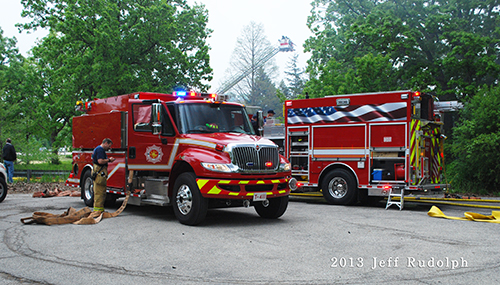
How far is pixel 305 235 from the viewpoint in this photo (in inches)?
332

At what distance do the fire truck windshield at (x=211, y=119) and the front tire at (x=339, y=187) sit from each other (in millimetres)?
3917

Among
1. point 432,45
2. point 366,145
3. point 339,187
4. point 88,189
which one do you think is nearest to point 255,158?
point 366,145

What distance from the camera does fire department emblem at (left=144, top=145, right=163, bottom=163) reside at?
1056cm

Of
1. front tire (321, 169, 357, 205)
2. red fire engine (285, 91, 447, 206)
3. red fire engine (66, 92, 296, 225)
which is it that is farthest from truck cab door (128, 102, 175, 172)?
front tire (321, 169, 357, 205)

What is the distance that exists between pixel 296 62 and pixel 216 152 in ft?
242

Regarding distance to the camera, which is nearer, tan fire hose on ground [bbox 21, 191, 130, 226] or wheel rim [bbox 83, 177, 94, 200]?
tan fire hose on ground [bbox 21, 191, 130, 226]

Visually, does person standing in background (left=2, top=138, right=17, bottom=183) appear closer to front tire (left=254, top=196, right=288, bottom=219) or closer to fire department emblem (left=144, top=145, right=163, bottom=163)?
fire department emblem (left=144, top=145, right=163, bottom=163)

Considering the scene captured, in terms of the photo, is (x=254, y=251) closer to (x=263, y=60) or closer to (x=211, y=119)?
(x=211, y=119)

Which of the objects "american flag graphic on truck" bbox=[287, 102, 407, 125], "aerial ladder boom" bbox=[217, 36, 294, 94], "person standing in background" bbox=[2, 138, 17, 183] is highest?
"aerial ladder boom" bbox=[217, 36, 294, 94]

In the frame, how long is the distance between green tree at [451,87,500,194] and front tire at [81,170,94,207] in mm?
12825

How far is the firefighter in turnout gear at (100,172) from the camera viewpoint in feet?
36.6

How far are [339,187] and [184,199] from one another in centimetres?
576

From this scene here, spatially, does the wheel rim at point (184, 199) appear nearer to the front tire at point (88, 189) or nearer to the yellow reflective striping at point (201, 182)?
the yellow reflective striping at point (201, 182)

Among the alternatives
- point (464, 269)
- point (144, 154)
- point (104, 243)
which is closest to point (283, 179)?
point (144, 154)
